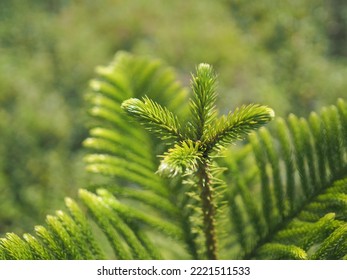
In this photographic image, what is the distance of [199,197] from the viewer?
84 centimetres

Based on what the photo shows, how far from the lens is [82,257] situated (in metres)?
0.86

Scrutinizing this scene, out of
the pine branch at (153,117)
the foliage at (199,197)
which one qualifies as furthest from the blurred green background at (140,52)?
the pine branch at (153,117)

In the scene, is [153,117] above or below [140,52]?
below

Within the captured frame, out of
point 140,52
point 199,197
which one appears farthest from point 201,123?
point 140,52

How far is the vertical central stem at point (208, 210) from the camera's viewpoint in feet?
2.42

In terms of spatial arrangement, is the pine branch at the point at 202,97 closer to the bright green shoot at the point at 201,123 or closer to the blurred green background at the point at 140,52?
the bright green shoot at the point at 201,123

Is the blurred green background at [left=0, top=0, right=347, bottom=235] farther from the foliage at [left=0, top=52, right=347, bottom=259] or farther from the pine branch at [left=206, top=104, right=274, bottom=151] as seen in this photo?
the pine branch at [left=206, top=104, right=274, bottom=151]

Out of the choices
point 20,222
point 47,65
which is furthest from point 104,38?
point 20,222

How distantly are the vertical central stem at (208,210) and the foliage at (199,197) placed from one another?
16mm

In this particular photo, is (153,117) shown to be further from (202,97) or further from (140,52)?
(140,52)

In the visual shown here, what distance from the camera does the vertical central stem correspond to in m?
0.74

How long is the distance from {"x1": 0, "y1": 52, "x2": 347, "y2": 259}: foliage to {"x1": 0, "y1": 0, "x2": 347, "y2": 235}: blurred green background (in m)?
2.76

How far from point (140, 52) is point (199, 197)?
5107 millimetres

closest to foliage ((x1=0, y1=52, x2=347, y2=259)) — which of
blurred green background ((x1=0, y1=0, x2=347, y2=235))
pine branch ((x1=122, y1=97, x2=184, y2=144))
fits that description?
pine branch ((x1=122, y1=97, x2=184, y2=144))
